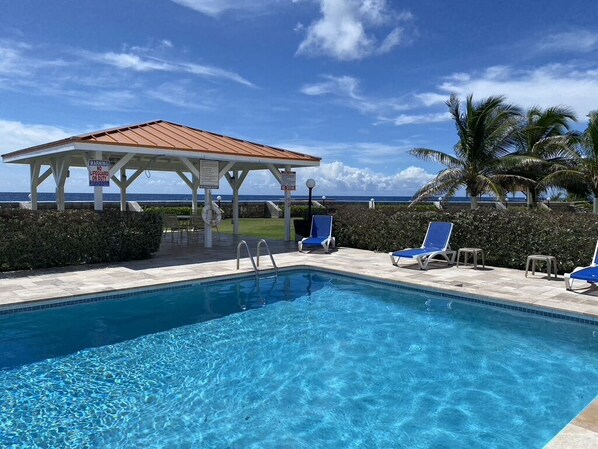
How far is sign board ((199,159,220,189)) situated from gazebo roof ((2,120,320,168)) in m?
0.47

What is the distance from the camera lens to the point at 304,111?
2625 centimetres

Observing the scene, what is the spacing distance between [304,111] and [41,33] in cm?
1577

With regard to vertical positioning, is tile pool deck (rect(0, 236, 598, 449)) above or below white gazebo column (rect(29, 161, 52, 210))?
below

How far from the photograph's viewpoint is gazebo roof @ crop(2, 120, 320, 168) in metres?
10.5

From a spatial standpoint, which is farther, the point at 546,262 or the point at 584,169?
the point at 584,169

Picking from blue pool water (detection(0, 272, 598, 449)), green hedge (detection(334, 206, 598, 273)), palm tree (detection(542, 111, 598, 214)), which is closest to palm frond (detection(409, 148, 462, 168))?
palm tree (detection(542, 111, 598, 214))

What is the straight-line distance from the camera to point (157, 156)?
40.9ft

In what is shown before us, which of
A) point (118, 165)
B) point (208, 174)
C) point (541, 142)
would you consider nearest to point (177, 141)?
point (208, 174)

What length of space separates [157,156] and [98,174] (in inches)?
96.7

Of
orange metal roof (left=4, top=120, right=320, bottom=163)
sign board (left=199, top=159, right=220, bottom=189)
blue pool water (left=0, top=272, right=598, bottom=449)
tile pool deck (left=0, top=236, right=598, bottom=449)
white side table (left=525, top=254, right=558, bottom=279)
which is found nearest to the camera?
blue pool water (left=0, top=272, right=598, bottom=449)

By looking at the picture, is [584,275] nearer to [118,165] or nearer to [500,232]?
[500,232]

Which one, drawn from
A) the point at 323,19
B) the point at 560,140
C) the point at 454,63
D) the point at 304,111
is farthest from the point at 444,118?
the point at 304,111

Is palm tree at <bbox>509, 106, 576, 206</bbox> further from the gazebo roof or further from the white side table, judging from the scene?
the gazebo roof

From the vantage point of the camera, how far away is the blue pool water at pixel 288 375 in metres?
3.85
